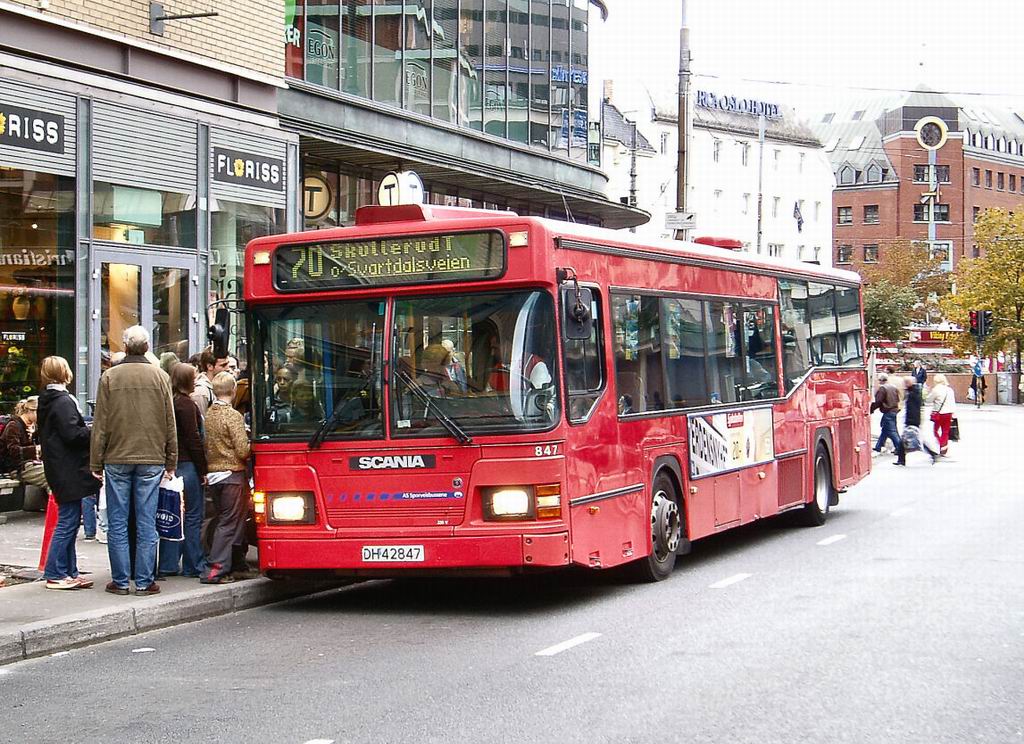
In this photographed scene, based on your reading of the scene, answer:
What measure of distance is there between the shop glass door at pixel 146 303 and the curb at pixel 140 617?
17.4 feet

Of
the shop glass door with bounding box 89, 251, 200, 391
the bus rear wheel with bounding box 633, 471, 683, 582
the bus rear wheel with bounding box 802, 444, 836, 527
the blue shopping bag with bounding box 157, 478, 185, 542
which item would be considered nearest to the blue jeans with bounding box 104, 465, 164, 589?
the blue shopping bag with bounding box 157, 478, 185, 542

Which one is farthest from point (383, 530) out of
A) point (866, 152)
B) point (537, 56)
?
point (866, 152)

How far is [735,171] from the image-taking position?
82.8 metres

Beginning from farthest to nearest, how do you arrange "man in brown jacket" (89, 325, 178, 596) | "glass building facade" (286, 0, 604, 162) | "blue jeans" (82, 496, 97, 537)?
"glass building facade" (286, 0, 604, 162), "blue jeans" (82, 496, 97, 537), "man in brown jacket" (89, 325, 178, 596)

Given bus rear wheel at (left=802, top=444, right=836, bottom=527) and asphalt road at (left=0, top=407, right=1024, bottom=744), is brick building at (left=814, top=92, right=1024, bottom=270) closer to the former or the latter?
bus rear wheel at (left=802, top=444, right=836, bottom=527)

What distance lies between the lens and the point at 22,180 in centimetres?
1588

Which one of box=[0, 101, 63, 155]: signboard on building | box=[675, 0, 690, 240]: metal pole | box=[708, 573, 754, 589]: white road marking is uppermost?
box=[675, 0, 690, 240]: metal pole

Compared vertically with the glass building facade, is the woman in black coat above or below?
below

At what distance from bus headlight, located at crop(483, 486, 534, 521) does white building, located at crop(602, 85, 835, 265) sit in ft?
202

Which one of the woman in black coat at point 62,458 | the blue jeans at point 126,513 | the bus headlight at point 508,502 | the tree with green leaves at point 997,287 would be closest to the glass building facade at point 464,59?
the woman in black coat at point 62,458

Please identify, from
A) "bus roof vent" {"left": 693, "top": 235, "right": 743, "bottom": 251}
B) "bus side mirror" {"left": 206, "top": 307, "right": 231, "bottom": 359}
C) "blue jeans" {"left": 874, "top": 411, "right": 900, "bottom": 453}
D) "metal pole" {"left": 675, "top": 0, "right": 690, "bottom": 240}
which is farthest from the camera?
"blue jeans" {"left": 874, "top": 411, "right": 900, "bottom": 453}

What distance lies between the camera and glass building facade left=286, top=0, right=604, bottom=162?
22031 millimetres

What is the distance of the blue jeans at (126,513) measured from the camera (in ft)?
35.2

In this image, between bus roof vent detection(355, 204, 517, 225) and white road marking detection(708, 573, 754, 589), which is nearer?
bus roof vent detection(355, 204, 517, 225)
